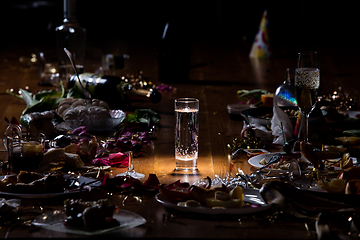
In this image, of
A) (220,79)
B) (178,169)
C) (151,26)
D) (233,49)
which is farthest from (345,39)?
(178,169)

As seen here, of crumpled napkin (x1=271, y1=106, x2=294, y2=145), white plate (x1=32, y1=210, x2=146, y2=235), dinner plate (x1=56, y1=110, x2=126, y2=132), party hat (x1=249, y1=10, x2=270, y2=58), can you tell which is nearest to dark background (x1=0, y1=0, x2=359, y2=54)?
party hat (x1=249, y1=10, x2=270, y2=58)

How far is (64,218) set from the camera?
1.02 m

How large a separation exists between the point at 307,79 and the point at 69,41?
1.56m

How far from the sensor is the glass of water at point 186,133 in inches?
55.9

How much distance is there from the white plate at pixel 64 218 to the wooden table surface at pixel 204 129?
1 cm

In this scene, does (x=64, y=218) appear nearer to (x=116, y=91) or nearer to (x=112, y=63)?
(x=116, y=91)

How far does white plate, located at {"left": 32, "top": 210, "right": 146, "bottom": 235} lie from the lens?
0.97m

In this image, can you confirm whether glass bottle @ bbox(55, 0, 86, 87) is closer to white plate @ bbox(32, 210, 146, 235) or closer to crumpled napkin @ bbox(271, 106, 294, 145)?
crumpled napkin @ bbox(271, 106, 294, 145)

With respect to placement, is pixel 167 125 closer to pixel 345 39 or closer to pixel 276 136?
pixel 276 136

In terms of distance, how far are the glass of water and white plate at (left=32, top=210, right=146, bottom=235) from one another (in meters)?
0.40

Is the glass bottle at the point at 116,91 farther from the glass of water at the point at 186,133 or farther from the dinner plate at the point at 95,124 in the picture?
the glass of water at the point at 186,133

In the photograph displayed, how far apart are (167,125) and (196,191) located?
934 mm

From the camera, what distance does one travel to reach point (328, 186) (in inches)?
45.9

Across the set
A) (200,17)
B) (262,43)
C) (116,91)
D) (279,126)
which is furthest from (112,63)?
(200,17)
